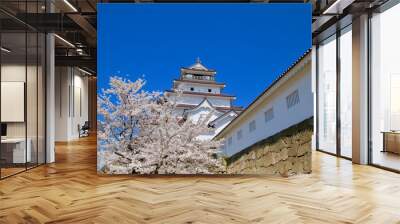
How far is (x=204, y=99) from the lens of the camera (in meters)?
6.11

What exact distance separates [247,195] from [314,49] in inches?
264

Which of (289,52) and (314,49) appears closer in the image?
(289,52)

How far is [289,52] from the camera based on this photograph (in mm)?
6000

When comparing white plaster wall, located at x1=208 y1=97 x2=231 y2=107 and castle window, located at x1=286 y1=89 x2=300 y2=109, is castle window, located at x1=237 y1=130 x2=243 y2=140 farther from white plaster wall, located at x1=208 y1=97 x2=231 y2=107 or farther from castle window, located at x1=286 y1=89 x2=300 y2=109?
castle window, located at x1=286 y1=89 x2=300 y2=109

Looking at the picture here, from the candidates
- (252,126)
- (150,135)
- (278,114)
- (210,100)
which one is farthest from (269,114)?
A: (150,135)

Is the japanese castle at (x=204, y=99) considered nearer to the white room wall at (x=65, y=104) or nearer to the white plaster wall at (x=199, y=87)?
the white plaster wall at (x=199, y=87)

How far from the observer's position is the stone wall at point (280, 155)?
5879 mm

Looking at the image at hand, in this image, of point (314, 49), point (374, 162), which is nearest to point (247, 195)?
point (374, 162)

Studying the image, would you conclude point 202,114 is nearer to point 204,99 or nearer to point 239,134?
point 204,99

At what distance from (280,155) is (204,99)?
1.48 m

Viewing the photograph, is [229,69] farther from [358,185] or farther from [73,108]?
[73,108]

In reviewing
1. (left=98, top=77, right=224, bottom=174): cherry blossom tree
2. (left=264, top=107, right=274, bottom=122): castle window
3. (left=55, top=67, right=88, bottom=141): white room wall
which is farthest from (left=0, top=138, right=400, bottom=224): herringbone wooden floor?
(left=55, top=67, right=88, bottom=141): white room wall

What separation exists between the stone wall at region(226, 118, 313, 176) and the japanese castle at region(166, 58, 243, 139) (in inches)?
23.1

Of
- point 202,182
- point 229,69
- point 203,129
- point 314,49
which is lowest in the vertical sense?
point 202,182
